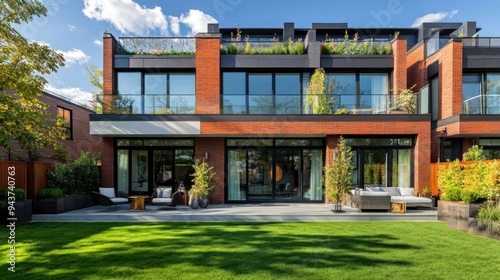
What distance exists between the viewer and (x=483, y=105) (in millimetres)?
12672

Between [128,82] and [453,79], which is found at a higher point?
[128,82]

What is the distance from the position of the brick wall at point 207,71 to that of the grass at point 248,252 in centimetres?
630

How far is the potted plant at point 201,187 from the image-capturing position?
11.4 meters

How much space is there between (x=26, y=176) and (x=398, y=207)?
1384 cm

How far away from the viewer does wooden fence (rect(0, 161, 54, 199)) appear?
31.3 feet

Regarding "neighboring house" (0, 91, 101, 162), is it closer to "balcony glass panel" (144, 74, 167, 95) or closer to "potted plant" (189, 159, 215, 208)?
"balcony glass panel" (144, 74, 167, 95)

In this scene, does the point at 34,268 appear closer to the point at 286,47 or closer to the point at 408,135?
the point at 286,47

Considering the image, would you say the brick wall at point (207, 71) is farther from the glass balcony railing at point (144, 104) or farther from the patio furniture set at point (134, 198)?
the patio furniture set at point (134, 198)

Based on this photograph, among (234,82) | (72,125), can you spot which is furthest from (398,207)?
(72,125)

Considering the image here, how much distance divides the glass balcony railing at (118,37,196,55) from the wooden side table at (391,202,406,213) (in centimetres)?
1144

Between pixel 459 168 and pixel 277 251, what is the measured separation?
25.9ft

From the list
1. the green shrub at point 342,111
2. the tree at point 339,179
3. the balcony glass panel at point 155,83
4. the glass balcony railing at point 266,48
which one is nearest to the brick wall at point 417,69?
the green shrub at point 342,111

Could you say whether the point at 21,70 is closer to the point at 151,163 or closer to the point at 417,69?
the point at 151,163

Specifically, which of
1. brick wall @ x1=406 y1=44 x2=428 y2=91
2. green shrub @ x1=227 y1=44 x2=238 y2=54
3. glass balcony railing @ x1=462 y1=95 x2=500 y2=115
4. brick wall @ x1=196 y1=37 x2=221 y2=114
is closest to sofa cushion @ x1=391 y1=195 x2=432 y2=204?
glass balcony railing @ x1=462 y1=95 x2=500 y2=115
